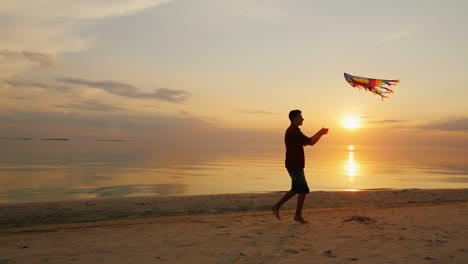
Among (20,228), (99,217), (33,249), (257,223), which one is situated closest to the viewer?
(33,249)

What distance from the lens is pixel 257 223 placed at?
7.19 m

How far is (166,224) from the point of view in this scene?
7.35 meters

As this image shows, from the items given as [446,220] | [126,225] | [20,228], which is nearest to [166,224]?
[126,225]

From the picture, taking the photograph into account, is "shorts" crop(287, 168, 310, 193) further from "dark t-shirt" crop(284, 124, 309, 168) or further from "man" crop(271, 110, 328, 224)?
"dark t-shirt" crop(284, 124, 309, 168)

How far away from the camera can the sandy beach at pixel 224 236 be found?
480 centimetres

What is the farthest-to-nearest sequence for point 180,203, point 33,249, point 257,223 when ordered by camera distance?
point 180,203 → point 257,223 → point 33,249

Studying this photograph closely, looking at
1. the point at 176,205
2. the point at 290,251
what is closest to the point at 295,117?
the point at 290,251

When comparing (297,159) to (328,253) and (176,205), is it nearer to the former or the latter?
(328,253)

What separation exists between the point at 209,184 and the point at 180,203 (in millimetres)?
9260

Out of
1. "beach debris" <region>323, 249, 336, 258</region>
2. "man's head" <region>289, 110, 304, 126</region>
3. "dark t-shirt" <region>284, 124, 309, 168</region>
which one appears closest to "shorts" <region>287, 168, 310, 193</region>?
"dark t-shirt" <region>284, 124, 309, 168</region>

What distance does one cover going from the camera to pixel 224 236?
19.8 ft

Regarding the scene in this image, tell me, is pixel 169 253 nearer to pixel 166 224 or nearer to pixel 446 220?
pixel 166 224

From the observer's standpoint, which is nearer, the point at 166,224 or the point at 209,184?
the point at 166,224

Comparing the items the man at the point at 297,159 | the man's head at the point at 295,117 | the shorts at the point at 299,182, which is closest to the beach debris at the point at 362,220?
the man at the point at 297,159
